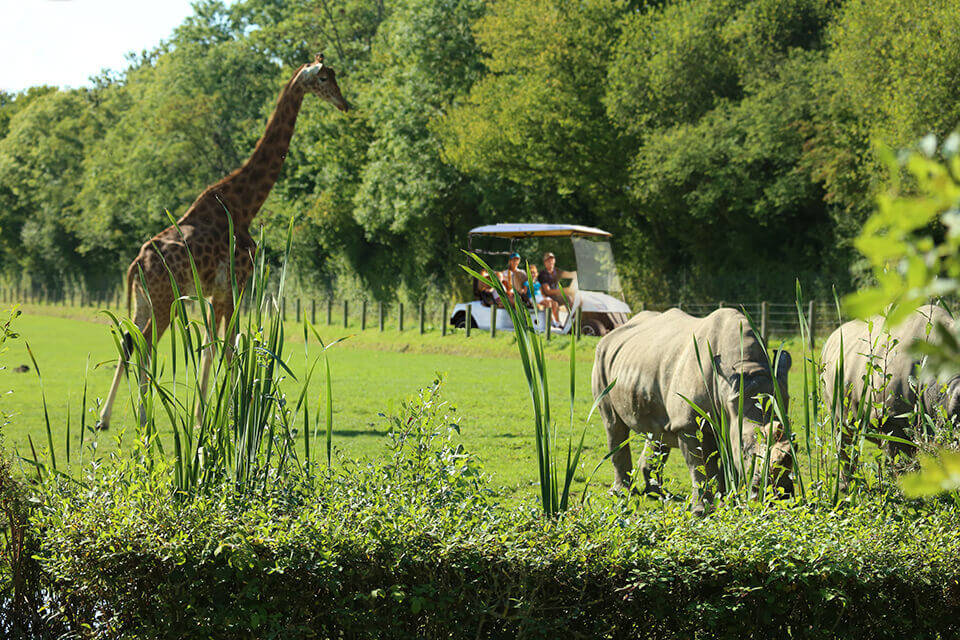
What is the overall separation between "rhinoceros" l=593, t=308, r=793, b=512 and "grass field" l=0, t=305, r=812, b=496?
528mm

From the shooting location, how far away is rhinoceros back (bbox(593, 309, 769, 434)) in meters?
5.89

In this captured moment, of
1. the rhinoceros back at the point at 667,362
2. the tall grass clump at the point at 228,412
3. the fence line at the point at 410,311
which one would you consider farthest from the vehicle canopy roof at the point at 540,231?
the tall grass clump at the point at 228,412

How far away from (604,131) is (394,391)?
16358mm

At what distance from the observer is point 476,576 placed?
341 cm

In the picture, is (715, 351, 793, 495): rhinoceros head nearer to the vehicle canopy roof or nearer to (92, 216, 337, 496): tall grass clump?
(92, 216, 337, 496): tall grass clump

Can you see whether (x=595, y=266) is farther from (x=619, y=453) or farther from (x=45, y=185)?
(x=45, y=185)

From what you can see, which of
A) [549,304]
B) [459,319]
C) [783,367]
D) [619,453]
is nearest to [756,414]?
[783,367]

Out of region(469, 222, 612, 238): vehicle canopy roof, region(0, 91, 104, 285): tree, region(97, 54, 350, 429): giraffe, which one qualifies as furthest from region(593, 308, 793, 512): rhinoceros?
region(0, 91, 104, 285): tree

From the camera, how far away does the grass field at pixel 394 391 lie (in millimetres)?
8789

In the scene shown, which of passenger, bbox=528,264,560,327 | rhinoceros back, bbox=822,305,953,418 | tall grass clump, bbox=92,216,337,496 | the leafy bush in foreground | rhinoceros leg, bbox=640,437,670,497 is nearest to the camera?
the leafy bush in foreground

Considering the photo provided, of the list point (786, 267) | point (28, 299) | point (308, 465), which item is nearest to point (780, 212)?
point (786, 267)

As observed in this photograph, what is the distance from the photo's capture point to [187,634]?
11.0ft

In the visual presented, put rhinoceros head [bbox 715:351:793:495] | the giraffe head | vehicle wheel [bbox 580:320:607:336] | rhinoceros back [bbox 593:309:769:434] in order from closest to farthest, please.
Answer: rhinoceros head [bbox 715:351:793:495], rhinoceros back [bbox 593:309:769:434], the giraffe head, vehicle wheel [bbox 580:320:607:336]

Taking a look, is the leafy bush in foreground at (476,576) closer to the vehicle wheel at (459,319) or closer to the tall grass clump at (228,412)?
the tall grass clump at (228,412)
